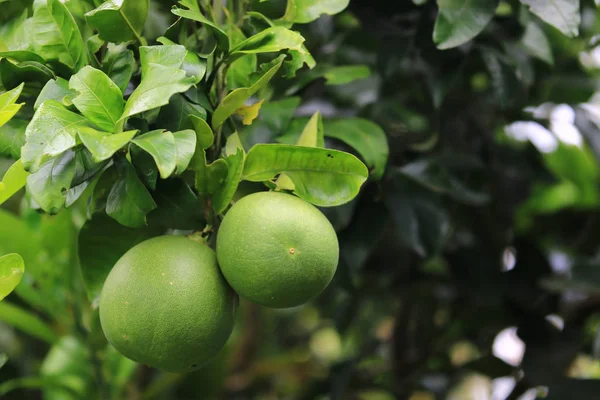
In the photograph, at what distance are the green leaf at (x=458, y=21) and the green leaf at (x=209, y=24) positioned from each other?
265 millimetres

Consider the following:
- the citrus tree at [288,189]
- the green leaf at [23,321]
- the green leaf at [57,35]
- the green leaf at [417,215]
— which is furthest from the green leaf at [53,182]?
the green leaf at [23,321]

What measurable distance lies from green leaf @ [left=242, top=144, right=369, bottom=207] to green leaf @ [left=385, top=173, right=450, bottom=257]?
0.35 m

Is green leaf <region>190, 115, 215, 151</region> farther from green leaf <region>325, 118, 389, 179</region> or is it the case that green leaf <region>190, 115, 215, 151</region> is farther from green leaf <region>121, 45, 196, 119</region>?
green leaf <region>325, 118, 389, 179</region>

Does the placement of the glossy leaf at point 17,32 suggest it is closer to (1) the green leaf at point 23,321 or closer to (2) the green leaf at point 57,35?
(2) the green leaf at point 57,35

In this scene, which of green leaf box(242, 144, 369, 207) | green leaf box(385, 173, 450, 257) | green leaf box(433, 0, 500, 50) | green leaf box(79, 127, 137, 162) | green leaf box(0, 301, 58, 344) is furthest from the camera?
green leaf box(0, 301, 58, 344)

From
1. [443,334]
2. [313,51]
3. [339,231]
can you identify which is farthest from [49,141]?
[443,334]

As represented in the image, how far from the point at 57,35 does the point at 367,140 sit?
38 cm

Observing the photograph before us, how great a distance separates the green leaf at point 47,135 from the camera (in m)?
0.47

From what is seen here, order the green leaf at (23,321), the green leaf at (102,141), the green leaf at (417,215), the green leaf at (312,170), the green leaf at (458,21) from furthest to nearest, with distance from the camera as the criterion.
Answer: the green leaf at (23,321), the green leaf at (417,215), the green leaf at (458,21), the green leaf at (312,170), the green leaf at (102,141)

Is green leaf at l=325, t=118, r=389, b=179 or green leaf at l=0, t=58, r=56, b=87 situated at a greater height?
green leaf at l=0, t=58, r=56, b=87

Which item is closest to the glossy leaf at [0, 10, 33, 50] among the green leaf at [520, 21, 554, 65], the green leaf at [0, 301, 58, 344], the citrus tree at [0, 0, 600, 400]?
the citrus tree at [0, 0, 600, 400]

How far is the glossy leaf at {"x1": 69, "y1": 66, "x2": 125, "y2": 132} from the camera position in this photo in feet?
1.71

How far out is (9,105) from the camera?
55cm

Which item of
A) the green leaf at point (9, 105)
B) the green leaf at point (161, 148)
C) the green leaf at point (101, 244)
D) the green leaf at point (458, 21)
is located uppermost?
the green leaf at point (161, 148)
